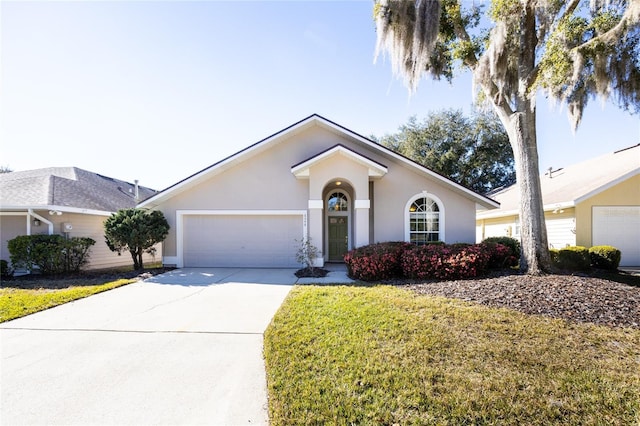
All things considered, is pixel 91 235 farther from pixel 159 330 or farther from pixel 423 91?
pixel 423 91

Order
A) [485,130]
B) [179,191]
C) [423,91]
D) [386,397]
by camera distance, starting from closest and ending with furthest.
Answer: [386,397]
[423,91]
[179,191]
[485,130]

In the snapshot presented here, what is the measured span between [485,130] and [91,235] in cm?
3002

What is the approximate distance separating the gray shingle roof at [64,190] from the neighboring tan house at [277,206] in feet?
11.1

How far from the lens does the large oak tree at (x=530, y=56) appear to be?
6730 mm

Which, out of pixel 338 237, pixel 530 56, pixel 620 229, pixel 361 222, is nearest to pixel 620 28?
pixel 530 56

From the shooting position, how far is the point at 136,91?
11.0 meters

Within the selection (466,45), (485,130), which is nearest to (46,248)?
(466,45)

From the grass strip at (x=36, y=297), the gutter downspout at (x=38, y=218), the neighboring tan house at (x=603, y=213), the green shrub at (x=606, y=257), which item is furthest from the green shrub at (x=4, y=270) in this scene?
the neighboring tan house at (x=603, y=213)

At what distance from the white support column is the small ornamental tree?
7545mm

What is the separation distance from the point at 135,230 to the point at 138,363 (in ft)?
26.7

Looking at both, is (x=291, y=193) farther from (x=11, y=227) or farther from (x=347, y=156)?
(x=11, y=227)

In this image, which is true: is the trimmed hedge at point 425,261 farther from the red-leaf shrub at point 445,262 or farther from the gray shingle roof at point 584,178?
the gray shingle roof at point 584,178

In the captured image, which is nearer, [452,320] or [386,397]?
[386,397]

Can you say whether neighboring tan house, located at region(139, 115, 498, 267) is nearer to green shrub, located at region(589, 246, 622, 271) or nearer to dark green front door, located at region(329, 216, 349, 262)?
dark green front door, located at region(329, 216, 349, 262)
